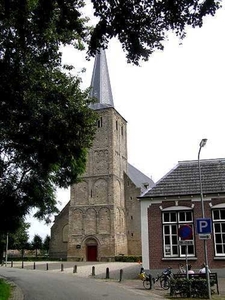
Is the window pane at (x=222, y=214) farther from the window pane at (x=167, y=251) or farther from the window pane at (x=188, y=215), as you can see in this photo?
the window pane at (x=167, y=251)

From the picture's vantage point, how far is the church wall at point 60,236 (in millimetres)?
57719

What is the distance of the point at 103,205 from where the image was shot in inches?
2148

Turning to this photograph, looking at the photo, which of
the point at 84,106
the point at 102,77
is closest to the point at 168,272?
the point at 84,106

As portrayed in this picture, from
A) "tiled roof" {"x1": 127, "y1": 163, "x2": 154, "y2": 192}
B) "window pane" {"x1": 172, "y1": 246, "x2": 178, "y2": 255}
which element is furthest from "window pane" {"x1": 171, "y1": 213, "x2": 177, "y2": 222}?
"tiled roof" {"x1": 127, "y1": 163, "x2": 154, "y2": 192}

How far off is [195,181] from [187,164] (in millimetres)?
1926

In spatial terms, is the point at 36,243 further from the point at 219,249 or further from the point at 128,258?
the point at 219,249

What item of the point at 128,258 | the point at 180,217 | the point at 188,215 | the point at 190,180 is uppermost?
the point at 190,180

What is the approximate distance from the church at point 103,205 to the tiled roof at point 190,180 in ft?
94.3

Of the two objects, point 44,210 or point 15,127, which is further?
point 44,210

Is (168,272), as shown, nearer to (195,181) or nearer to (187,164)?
(195,181)

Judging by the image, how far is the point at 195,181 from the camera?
2411cm

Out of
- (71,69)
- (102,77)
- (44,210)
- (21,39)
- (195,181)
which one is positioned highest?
(102,77)

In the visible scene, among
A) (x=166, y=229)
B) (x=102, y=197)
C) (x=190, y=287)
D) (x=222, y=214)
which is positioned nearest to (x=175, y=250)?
(x=166, y=229)

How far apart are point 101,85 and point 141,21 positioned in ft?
171
